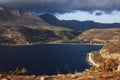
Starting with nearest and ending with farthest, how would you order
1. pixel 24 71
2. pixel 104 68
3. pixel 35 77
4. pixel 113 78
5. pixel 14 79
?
pixel 113 78 < pixel 14 79 < pixel 35 77 < pixel 104 68 < pixel 24 71

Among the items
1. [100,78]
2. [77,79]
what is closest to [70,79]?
[77,79]

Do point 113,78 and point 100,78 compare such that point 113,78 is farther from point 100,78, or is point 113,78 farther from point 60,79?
point 60,79

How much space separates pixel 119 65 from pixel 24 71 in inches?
252

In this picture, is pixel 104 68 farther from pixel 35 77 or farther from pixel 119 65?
pixel 35 77

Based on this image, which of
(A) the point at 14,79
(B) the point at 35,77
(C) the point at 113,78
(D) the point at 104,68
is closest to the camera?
(C) the point at 113,78

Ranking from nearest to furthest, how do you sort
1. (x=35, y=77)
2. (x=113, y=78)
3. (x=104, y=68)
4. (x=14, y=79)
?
1. (x=113, y=78)
2. (x=14, y=79)
3. (x=35, y=77)
4. (x=104, y=68)

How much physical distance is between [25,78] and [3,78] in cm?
117

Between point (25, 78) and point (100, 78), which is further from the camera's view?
point (25, 78)

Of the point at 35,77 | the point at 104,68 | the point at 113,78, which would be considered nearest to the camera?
the point at 113,78

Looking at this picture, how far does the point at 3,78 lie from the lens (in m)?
17.7

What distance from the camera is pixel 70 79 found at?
17078mm

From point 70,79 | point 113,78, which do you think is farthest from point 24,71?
point 113,78

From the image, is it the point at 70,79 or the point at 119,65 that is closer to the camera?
the point at 70,79

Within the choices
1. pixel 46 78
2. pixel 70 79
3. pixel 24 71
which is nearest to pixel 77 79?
pixel 70 79
